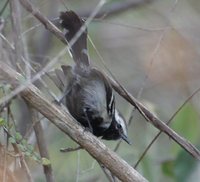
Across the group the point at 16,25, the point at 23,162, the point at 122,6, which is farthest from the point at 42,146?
the point at 122,6

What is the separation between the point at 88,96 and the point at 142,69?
243 centimetres

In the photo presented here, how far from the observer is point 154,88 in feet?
19.9

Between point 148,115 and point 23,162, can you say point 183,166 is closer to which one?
point 148,115

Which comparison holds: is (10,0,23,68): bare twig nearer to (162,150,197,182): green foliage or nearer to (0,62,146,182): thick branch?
(0,62,146,182): thick branch

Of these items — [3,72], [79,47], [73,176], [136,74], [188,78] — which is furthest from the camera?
[136,74]

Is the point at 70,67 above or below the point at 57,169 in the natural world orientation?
above

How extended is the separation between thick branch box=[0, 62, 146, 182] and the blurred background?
983mm

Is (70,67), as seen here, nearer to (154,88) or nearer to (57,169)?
(57,169)

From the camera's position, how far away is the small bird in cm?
346

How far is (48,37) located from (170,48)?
96cm

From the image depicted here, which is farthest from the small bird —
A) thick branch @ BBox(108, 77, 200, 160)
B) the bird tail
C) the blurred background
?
the blurred background

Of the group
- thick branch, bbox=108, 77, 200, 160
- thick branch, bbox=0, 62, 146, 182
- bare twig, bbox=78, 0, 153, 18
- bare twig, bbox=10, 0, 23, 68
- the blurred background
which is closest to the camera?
thick branch, bbox=0, 62, 146, 182

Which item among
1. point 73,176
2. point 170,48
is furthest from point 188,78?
point 73,176

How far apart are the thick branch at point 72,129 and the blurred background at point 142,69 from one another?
98cm
